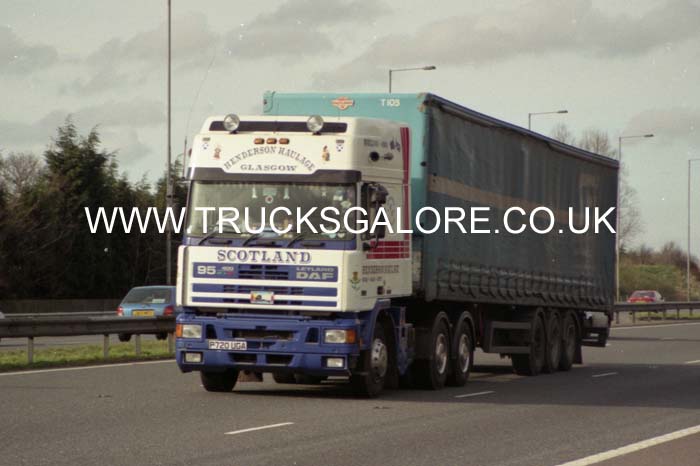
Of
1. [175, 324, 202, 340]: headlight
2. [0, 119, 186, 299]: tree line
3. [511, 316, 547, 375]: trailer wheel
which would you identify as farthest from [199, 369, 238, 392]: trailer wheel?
[0, 119, 186, 299]: tree line

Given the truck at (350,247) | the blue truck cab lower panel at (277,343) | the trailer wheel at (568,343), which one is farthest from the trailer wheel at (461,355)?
the trailer wheel at (568,343)

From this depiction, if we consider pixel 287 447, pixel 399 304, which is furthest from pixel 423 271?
pixel 287 447

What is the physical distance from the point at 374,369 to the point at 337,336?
3.68 feet

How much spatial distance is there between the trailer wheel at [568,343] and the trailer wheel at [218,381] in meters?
9.08

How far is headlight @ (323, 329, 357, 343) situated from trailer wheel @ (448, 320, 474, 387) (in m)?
3.90

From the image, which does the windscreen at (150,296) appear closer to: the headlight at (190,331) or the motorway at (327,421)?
the motorway at (327,421)

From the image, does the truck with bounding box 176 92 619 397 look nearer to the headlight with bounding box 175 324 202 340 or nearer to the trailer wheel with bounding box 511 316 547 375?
the headlight with bounding box 175 324 202 340

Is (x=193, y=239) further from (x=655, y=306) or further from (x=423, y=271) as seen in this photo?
(x=655, y=306)

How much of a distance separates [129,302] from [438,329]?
56.9 ft

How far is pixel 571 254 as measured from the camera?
26.3 meters

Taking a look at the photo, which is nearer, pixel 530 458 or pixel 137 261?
pixel 530 458

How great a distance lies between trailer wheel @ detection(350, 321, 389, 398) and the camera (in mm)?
17578

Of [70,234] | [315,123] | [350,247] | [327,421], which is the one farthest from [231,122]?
[70,234]

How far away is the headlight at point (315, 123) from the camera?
682 inches
